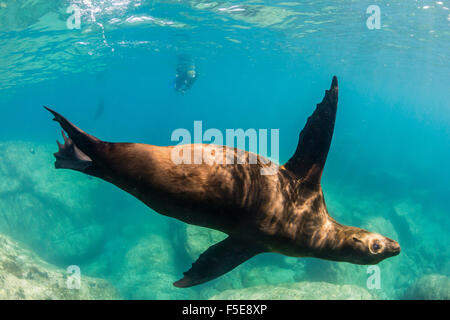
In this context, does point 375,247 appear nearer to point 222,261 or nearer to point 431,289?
point 222,261

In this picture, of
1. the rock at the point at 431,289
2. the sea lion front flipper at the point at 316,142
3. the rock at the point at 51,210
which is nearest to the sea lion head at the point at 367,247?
the sea lion front flipper at the point at 316,142

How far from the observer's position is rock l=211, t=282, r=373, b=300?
7.71 meters

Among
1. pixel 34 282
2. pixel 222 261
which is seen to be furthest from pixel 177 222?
pixel 222 261

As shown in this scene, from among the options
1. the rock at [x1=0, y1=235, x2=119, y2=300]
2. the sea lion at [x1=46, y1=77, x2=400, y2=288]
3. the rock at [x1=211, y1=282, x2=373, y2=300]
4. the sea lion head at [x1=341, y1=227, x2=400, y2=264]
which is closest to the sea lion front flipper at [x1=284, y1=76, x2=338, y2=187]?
the sea lion at [x1=46, y1=77, x2=400, y2=288]

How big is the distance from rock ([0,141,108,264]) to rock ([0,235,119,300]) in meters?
4.16

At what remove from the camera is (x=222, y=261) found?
2.84m

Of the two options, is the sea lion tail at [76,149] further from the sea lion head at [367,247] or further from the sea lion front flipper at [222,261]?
the sea lion head at [367,247]

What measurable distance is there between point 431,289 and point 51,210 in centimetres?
1904

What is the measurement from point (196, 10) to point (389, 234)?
58.4ft
